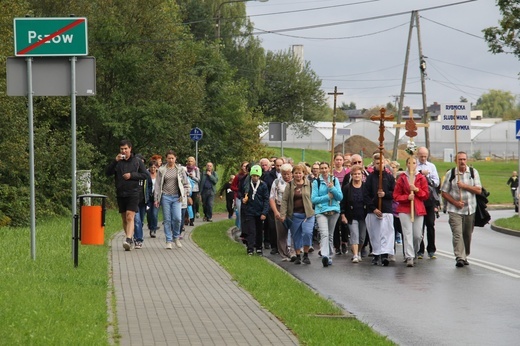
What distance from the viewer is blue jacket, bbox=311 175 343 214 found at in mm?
19578

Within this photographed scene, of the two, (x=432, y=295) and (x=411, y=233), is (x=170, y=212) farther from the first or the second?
(x=432, y=295)

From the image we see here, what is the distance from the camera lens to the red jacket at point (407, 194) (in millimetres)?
19766

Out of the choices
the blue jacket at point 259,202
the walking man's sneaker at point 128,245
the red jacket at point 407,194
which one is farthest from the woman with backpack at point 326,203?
the walking man's sneaker at point 128,245

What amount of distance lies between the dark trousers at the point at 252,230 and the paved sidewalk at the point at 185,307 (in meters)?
1.99

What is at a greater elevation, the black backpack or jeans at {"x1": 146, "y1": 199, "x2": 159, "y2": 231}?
the black backpack

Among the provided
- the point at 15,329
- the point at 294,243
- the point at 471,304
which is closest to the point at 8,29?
the point at 294,243

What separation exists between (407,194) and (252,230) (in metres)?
2.95

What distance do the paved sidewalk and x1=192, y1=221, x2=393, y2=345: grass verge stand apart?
0.15 meters

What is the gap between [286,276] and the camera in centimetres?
1639

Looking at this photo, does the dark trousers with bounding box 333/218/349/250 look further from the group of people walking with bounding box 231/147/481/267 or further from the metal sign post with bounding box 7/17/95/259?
the metal sign post with bounding box 7/17/95/259

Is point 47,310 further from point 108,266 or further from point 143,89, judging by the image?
point 143,89

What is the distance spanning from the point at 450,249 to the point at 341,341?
14065mm

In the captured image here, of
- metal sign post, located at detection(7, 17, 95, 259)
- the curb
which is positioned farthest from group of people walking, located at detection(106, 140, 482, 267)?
the curb

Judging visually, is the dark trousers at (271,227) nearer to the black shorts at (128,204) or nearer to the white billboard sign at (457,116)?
the black shorts at (128,204)
